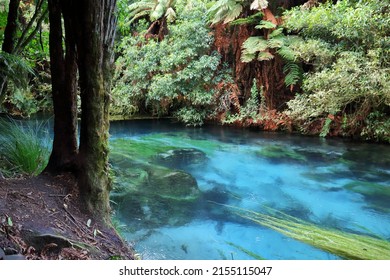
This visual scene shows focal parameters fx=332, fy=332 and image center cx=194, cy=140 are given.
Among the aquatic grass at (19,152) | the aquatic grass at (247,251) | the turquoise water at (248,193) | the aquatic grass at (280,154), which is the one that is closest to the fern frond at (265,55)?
the turquoise water at (248,193)

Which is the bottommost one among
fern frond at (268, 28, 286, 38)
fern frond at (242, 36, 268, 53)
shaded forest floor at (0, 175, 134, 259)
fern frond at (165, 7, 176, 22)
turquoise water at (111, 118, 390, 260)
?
turquoise water at (111, 118, 390, 260)

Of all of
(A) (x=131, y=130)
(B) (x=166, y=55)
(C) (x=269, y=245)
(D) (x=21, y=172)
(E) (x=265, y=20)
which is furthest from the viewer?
(B) (x=166, y=55)

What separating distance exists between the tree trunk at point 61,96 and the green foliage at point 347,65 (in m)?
5.76

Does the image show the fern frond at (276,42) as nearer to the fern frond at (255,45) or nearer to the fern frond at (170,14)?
the fern frond at (255,45)

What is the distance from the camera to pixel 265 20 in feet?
28.5

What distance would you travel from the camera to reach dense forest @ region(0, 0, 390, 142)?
6605mm

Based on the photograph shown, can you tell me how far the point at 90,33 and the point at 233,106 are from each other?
26.5 feet

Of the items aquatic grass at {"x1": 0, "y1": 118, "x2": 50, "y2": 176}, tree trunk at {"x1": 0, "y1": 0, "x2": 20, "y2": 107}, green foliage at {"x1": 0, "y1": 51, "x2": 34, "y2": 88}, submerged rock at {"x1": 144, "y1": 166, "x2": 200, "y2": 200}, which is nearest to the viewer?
green foliage at {"x1": 0, "y1": 51, "x2": 34, "y2": 88}

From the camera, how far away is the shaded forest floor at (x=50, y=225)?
5.25 ft

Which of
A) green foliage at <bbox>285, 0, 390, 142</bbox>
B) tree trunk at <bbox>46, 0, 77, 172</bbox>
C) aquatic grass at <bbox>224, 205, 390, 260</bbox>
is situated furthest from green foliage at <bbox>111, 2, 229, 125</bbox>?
tree trunk at <bbox>46, 0, 77, 172</bbox>

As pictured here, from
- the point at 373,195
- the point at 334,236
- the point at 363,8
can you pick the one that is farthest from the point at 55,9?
the point at 363,8

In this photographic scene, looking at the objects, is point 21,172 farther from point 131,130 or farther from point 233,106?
point 233,106

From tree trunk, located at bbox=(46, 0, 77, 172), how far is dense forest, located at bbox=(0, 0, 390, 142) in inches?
104

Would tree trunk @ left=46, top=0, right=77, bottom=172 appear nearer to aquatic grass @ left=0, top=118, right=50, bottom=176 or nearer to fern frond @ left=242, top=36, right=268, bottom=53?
aquatic grass @ left=0, top=118, right=50, bottom=176
